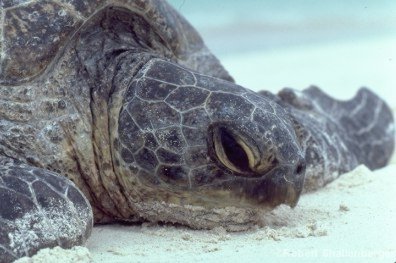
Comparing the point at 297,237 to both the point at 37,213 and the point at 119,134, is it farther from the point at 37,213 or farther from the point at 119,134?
the point at 37,213

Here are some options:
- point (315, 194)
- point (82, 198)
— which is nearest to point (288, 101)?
point (315, 194)

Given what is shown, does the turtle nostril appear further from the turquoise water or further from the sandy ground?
the turquoise water

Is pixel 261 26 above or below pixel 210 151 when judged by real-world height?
above

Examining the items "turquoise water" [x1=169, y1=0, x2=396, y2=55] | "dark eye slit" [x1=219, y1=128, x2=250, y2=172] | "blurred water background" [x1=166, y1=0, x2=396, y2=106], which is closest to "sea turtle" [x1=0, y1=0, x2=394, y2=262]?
"dark eye slit" [x1=219, y1=128, x2=250, y2=172]

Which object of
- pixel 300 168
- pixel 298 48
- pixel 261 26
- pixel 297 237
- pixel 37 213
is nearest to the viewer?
pixel 37 213

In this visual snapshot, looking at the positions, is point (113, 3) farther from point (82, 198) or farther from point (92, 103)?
point (82, 198)

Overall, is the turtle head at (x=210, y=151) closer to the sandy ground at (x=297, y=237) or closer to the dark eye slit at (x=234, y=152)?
the dark eye slit at (x=234, y=152)

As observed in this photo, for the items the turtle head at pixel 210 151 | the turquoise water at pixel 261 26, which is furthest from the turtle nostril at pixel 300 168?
the turquoise water at pixel 261 26

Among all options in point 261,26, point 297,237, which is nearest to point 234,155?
point 297,237
